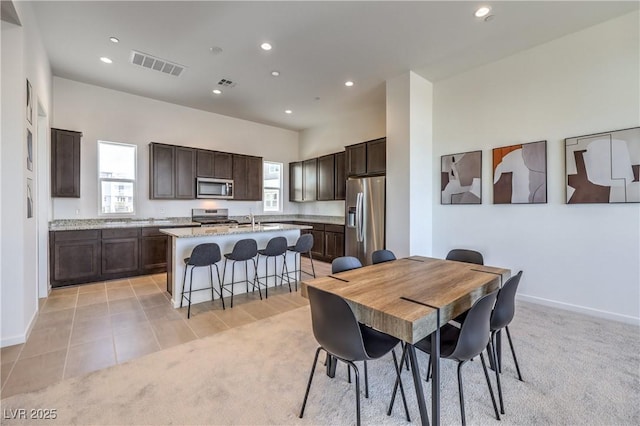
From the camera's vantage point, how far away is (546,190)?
11.8ft

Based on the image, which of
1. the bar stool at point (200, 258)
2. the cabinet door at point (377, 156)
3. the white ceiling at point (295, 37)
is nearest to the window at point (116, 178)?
the white ceiling at point (295, 37)

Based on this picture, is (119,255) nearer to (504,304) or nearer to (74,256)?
(74,256)

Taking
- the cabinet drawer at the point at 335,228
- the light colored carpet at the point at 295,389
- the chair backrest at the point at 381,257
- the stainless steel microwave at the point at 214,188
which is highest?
the stainless steel microwave at the point at 214,188

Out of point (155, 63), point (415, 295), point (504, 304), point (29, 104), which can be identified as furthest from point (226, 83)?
point (504, 304)

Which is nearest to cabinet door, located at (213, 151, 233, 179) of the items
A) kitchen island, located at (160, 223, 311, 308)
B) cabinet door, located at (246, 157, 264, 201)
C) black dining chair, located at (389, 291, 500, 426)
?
cabinet door, located at (246, 157, 264, 201)

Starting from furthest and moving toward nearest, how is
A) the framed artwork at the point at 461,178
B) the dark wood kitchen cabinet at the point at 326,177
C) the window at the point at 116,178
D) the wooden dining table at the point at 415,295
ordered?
the dark wood kitchen cabinet at the point at 326,177 → the window at the point at 116,178 → the framed artwork at the point at 461,178 → the wooden dining table at the point at 415,295

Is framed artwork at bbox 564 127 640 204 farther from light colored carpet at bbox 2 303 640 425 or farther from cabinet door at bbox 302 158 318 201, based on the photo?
cabinet door at bbox 302 158 318 201

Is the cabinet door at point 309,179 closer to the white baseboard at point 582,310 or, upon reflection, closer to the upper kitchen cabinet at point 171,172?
the upper kitchen cabinet at point 171,172

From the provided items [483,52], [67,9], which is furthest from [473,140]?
[67,9]

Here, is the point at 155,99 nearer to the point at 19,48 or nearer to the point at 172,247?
the point at 19,48

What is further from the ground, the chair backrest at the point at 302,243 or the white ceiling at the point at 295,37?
the white ceiling at the point at 295,37

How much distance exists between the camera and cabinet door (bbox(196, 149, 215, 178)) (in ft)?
19.2

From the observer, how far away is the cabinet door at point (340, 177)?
6152 mm

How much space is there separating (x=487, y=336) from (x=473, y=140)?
11.1 feet
